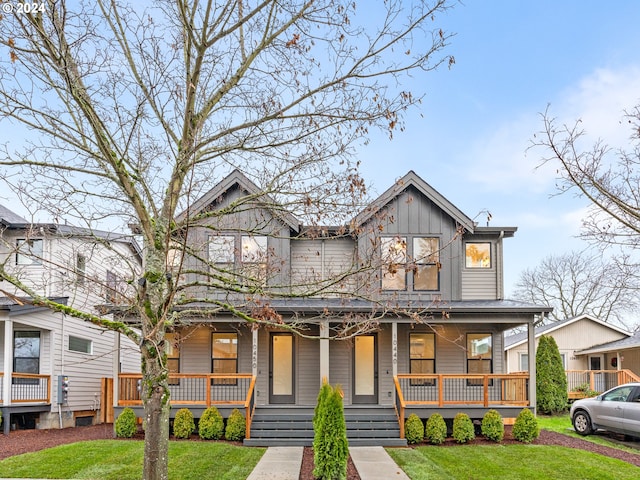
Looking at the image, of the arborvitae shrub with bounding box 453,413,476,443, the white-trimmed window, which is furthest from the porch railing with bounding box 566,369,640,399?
the white-trimmed window

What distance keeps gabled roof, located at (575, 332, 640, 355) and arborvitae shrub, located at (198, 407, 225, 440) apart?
59.6 ft

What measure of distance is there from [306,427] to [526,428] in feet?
17.4

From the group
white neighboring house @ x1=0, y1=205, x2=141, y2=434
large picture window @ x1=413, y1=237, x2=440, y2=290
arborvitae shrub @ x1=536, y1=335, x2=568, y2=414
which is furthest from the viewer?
arborvitae shrub @ x1=536, y1=335, x2=568, y2=414

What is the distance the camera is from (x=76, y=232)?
27.0 ft

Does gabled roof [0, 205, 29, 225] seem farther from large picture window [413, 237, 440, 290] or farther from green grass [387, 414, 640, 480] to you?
green grass [387, 414, 640, 480]

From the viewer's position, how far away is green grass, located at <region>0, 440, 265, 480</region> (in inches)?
393

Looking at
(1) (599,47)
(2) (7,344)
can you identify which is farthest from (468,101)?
(2) (7,344)

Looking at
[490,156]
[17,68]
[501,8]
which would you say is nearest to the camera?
[17,68]

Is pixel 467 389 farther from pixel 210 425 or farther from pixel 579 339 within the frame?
pixel 579 339

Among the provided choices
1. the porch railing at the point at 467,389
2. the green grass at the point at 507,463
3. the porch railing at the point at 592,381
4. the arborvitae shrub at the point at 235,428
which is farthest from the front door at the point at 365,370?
the porch railing at the point at 592,381

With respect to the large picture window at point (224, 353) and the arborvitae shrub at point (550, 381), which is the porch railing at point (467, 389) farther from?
the large picture window at point (224, 353)

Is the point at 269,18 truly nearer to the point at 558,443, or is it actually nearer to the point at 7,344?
the point at 558,443

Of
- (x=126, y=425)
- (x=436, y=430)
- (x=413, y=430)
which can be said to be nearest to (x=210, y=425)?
(x=126, y=425)

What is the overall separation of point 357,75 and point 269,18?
129 cm
